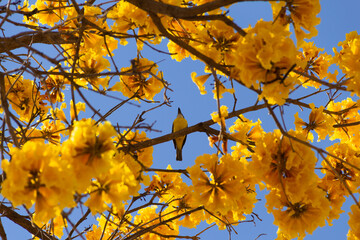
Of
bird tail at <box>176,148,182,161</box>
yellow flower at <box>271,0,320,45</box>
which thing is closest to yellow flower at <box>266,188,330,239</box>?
yellow flower at <box>271,0,320,45</box>

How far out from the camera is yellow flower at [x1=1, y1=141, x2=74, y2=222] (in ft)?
4.91

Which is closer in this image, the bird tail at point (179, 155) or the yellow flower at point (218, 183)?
the yellow flower at point (218, 183)

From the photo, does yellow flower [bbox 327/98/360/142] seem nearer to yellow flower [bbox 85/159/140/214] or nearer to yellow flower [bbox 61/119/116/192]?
yellow flower [bbox 85/159/140/214]

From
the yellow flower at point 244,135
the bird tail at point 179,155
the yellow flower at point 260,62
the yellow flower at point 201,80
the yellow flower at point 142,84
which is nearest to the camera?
the yellow flower at point 260,62

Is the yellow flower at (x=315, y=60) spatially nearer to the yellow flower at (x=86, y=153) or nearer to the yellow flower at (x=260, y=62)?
the yellow flower at (x=260, y=62)

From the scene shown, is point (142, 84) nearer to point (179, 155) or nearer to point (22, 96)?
point (22, 96)

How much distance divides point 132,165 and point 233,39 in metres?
1.11

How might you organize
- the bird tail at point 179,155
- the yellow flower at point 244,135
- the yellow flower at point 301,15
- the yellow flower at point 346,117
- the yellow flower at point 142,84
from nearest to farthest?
the yellow flower at point 301,15 → the yellow flower at point 244,135 → the yellow flower at point 142,84 → the yellow flower at point 346,117 → the bird tail at point 179,155

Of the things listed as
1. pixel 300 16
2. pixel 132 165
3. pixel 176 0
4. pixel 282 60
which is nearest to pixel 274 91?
pixel 282 60

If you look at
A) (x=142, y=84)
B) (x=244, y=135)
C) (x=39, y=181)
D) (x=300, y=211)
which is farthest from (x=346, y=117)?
(x=39, y=181)

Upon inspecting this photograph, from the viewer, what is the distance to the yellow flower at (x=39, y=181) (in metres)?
1.50

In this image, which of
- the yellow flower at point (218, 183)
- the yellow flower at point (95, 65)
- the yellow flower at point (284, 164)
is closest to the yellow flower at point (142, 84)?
the yellow flower at point (95, 65)

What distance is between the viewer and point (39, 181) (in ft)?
5.13

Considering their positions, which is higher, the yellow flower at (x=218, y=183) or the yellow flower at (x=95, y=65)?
the yellow flower at (x=95, y=65)
